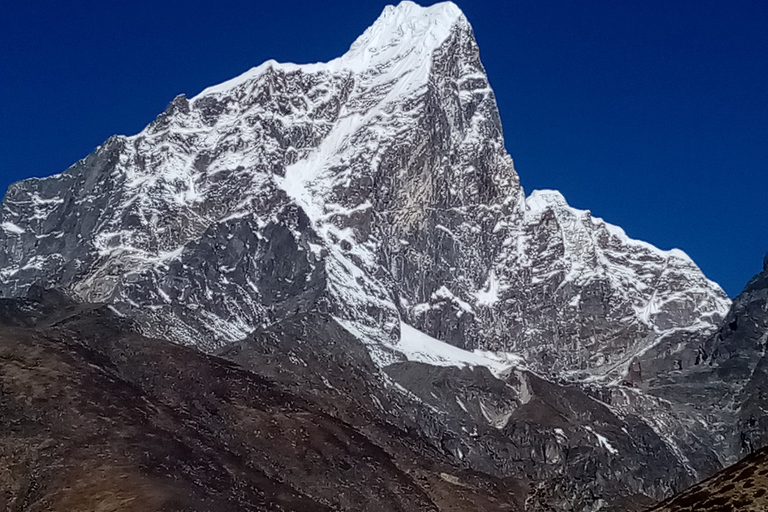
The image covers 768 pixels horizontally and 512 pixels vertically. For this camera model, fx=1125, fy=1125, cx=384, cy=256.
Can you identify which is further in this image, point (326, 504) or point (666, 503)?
point (326, 504)

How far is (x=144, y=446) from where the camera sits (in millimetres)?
149000

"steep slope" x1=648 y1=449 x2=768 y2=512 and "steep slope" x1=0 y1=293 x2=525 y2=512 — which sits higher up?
"steep slope" x1=0 y1=293 x2=525 y2=512

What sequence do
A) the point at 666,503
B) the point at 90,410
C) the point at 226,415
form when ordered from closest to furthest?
the point at 666,503, the point at 90,410, the point at 226,415

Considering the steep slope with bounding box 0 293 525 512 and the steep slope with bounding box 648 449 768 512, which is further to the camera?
the steep slope with bounding box 0 293 525 512

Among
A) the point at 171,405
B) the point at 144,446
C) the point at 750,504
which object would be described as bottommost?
the point at 750,504

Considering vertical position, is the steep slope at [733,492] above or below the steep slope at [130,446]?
below

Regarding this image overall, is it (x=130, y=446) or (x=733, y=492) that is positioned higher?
(x=130, y=446)

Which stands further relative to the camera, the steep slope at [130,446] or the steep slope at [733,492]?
the steep slope at [130,446]

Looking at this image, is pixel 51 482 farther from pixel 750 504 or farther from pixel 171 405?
pixel 750 504

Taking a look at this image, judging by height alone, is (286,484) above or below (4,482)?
above

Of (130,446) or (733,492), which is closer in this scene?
(733,492)

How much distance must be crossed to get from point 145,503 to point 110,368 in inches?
2352

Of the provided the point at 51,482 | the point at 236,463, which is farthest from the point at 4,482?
the point at 236,463

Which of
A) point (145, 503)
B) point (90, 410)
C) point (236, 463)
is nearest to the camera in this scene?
point (145, 503)
